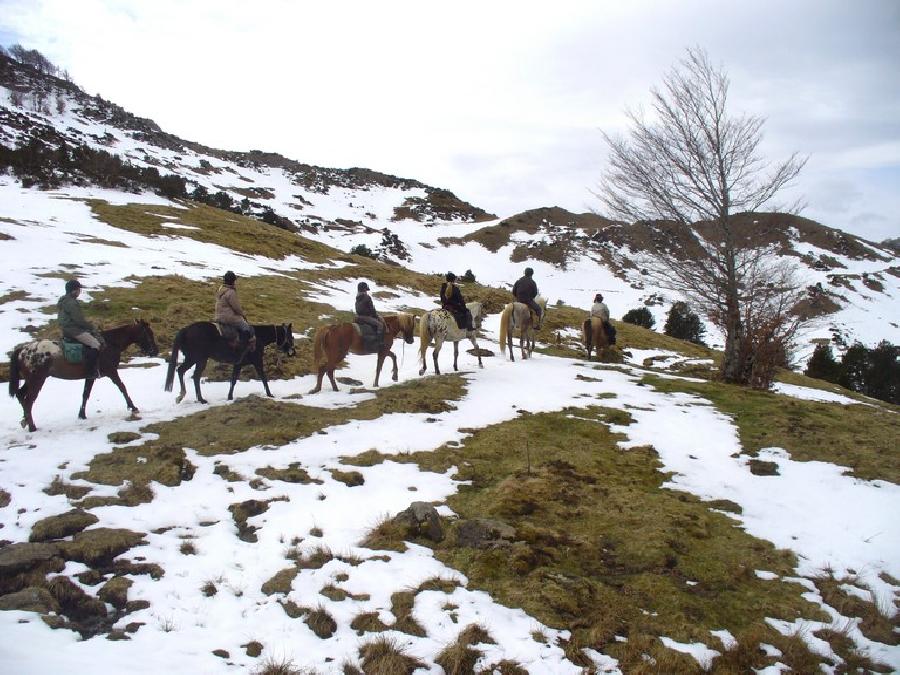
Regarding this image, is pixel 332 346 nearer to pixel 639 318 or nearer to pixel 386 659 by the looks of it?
pixel 386 659

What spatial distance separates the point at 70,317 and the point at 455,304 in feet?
29.4

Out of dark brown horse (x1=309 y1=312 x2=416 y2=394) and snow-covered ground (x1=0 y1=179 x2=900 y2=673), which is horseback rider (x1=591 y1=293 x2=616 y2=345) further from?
dark brown horse (x1=309 y1=312 x2=416 y2=394)

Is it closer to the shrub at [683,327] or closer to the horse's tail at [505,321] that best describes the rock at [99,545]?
the horse's tail at [505,321]

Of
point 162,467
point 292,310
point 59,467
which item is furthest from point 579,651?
point 292,310

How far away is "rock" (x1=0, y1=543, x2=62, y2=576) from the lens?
4.58m

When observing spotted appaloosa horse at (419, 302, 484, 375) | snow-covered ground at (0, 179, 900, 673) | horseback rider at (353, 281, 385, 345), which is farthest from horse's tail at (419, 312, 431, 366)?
horseback rider at (353, 281, 385, 345)

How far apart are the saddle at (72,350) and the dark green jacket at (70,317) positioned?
0.42 feet

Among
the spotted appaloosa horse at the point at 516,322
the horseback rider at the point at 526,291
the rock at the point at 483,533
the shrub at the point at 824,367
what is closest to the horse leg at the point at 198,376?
the rock at the point at 483,533

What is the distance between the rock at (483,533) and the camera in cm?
571

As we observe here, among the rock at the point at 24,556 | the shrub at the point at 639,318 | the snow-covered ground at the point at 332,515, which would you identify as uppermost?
the shrub at the point at 639,318

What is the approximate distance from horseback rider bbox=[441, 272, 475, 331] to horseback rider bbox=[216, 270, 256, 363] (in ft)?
18.1

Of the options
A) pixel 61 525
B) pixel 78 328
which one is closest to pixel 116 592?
pixel 61 525

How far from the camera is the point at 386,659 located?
12.5 feet

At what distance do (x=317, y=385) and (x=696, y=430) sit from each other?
8.61 m
